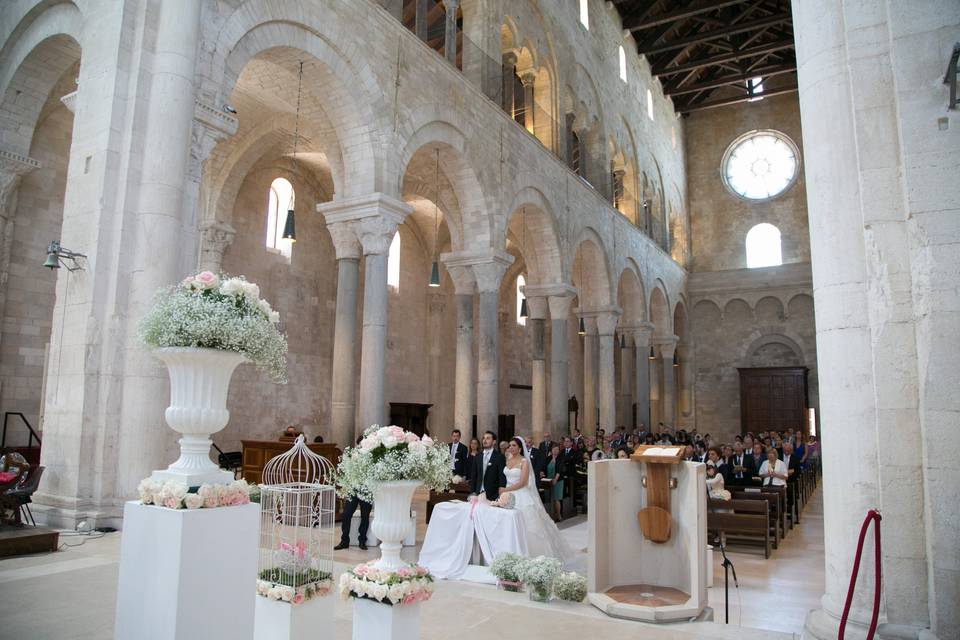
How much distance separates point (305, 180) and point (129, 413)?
462 inches

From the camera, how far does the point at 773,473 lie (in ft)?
36.1

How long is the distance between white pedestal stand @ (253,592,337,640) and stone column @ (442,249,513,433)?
35.6 feet

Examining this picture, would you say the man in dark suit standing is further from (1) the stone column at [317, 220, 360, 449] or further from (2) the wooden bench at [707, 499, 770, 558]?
(2) the wooden bench at [707, 499, 770, 558]

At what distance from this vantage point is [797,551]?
29.9 feet

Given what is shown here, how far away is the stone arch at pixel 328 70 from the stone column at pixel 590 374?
11642mm

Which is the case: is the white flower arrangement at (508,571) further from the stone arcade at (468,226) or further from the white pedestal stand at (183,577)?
the white pedestal stand at (183,577)

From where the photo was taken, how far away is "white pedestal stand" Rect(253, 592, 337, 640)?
3639 mm

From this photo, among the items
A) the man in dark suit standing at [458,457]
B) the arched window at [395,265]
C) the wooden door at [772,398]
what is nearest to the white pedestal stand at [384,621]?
the man in dark suit standing at [458,457]

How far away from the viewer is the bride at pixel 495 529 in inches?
273

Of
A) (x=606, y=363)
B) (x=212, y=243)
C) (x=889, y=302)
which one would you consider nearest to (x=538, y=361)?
(x=606, y=363)

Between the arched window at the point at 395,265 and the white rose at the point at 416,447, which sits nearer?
the white rose at the point at 416,447

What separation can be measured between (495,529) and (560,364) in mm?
11206

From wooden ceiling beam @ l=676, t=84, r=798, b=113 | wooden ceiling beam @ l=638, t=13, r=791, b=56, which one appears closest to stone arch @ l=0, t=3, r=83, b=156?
wooden ceiling beam @ l=638, t=13, r=791, b=56

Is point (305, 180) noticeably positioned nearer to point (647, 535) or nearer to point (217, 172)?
point (217, 172)
